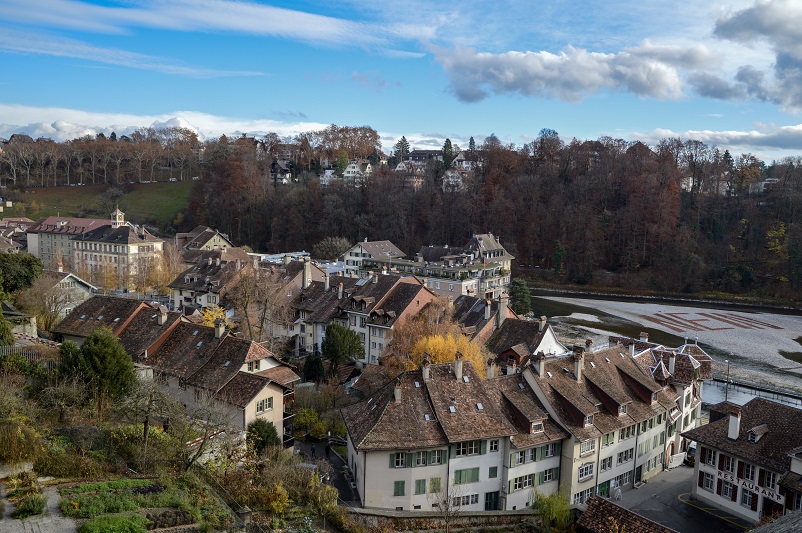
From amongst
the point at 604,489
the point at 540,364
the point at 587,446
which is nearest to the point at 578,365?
the point at 540,364

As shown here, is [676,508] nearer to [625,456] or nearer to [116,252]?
[625,456]

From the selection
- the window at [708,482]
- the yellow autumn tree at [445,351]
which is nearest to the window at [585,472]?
the window at [708,482]

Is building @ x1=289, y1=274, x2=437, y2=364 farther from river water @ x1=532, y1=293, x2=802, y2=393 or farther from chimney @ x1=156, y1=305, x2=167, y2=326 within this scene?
river water @ x1=532, y1=293, x2=802, y2=393

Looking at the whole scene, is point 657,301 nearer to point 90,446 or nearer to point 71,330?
point 71,330

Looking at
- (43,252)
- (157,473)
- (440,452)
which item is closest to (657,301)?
(440,452)

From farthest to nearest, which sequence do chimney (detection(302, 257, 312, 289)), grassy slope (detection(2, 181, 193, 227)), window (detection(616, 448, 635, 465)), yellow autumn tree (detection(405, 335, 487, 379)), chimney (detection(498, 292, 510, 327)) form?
grassy slope (detection(2, 181, 193, 227))
chimney (detection(302, 257, 312, 289))
chimney (detection(498, 292, 510, 327))
yellow autumn tree (detection(405, 335, 487, 379))
window (detection(616, 448, 635, 465))

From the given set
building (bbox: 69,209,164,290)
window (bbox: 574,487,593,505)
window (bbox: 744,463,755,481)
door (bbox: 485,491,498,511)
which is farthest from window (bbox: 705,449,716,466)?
building (bbox: 69,209,164,290)
